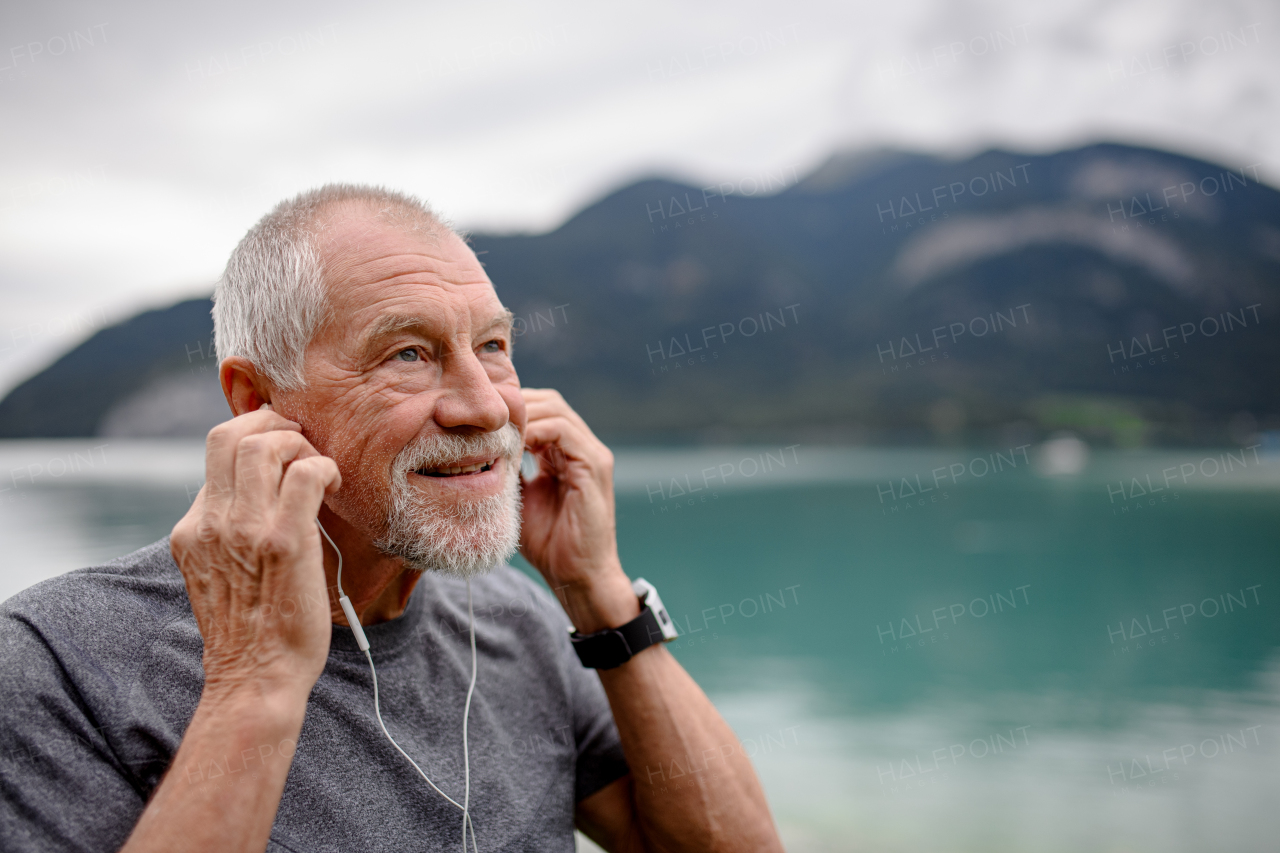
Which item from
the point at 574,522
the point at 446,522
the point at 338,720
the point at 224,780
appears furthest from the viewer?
the point at 574,522

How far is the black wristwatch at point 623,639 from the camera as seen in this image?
5.75 ft

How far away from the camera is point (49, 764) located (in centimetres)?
113

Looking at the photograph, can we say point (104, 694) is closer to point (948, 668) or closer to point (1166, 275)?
point (948, 668)

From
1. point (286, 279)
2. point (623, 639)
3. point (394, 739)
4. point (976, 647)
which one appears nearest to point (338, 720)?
point (394, 739)

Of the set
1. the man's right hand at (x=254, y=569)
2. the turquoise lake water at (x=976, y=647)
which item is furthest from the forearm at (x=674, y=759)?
the turquoise lake water at (x=976, y=647)

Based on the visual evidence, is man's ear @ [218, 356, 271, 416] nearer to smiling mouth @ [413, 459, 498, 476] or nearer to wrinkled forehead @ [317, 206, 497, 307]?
wrinkled forehead @ [317, 206, 497, 307]

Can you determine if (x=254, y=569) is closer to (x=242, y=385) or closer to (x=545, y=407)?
(x=242, y=385)

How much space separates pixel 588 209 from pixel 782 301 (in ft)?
131

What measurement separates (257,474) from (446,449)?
397mm

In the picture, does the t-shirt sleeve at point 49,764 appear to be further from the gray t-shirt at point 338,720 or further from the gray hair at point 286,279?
the gray hair at point 286,279

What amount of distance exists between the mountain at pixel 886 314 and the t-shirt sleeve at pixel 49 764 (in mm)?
73995

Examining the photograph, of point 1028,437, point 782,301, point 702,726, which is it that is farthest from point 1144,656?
point 782,301

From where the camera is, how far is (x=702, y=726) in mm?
1778

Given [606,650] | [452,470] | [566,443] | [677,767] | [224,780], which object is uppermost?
[566,443]
